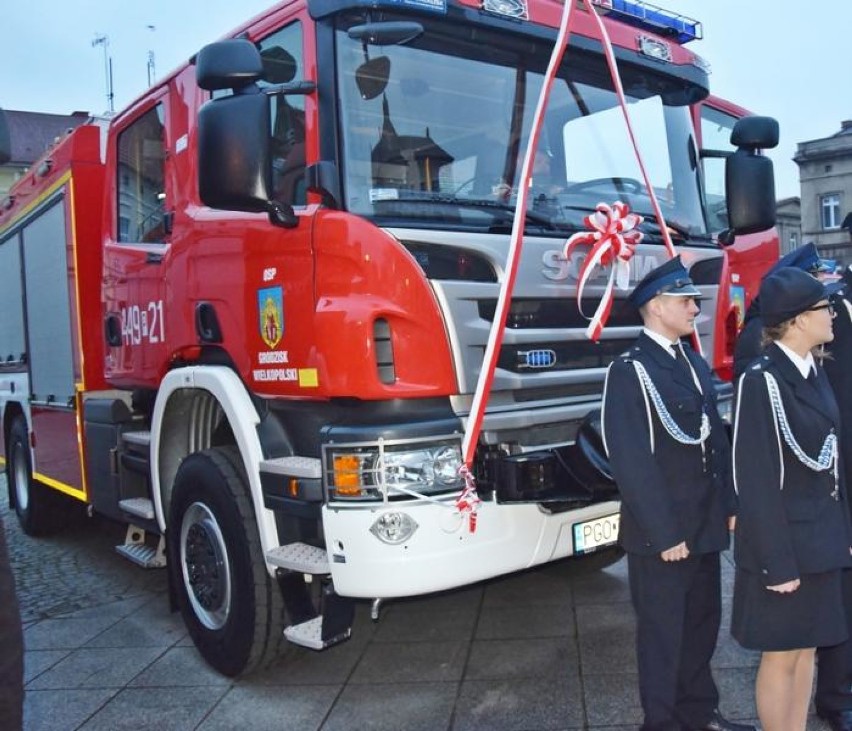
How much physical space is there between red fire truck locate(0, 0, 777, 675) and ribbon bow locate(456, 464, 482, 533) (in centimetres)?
6

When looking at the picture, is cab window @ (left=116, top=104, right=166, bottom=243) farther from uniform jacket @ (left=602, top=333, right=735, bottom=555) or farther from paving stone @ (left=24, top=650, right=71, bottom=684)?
uniform jacket @ (left=602, top=333, right=735, bottom=555)

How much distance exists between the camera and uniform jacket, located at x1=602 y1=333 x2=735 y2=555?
9.95 feet

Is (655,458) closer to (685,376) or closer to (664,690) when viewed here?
(685,376)

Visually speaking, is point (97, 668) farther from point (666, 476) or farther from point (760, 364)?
point (760, 364)

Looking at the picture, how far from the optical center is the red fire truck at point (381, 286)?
3.39 m

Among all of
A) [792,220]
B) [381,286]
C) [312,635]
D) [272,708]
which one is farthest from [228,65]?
[792,220]

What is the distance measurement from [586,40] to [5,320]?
5.61m

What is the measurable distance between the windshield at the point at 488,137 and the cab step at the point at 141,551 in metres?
2.54

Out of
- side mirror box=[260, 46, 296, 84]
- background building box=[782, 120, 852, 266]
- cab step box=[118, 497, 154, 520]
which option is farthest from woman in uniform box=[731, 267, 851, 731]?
background building box=[782, 120, 852, 266]

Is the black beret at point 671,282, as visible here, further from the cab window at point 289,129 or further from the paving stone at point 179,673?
the paving stone at point 179,673

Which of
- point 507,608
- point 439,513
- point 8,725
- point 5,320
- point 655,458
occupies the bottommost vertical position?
point 507,608

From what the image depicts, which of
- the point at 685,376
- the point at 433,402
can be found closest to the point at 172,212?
the point at 433,402

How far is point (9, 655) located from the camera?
2.37 metres

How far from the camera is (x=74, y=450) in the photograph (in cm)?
613
